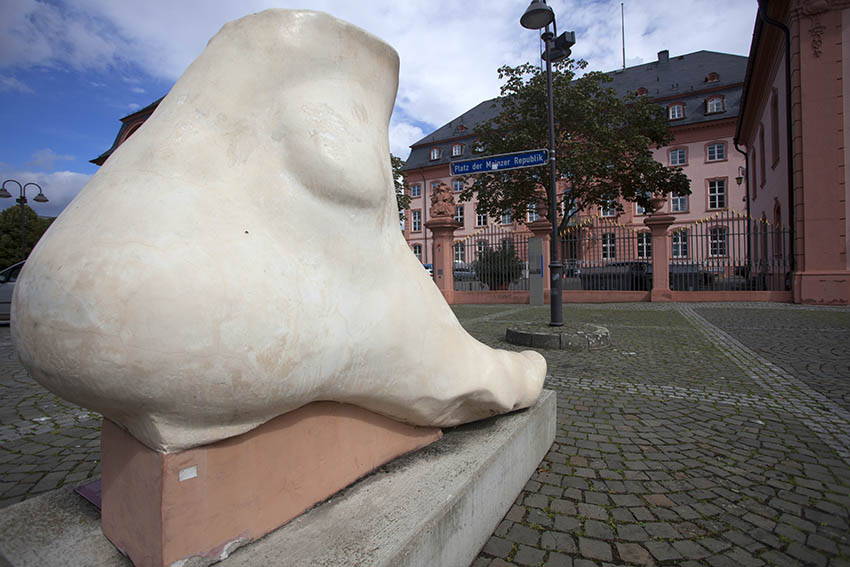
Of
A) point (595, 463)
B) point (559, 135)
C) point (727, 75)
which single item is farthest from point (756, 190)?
point (595, 463)

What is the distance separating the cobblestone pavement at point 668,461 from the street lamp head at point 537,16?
→ 516 cm

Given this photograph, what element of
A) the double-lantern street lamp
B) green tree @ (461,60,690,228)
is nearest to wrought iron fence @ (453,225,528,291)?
green tree @ (461,60,690,228)

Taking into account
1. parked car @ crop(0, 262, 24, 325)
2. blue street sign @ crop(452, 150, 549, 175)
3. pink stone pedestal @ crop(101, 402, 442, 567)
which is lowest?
pink stone pedestal @ crop(101, 402, 442, 567)

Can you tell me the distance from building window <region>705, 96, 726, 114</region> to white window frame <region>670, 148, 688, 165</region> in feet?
9.49

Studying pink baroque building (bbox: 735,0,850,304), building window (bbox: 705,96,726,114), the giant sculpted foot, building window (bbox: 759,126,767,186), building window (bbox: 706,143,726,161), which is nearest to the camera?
the giant sculpted foot

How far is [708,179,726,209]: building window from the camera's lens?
101ft

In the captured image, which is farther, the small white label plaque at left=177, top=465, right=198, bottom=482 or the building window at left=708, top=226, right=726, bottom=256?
the building window at left=708, top=226, right=726, bottom=256

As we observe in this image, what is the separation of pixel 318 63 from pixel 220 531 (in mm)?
1222

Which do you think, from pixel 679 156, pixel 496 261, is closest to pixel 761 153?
pixel 496 261

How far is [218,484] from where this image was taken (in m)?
1.08

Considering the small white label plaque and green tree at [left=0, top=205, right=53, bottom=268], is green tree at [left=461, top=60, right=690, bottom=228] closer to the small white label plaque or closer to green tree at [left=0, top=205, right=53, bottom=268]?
the small white label plaque

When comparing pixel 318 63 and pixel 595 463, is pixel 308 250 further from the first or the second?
pixel 595 463

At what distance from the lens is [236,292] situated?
3.12ft

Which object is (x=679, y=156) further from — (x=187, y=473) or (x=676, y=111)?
(x=187, y=473)
